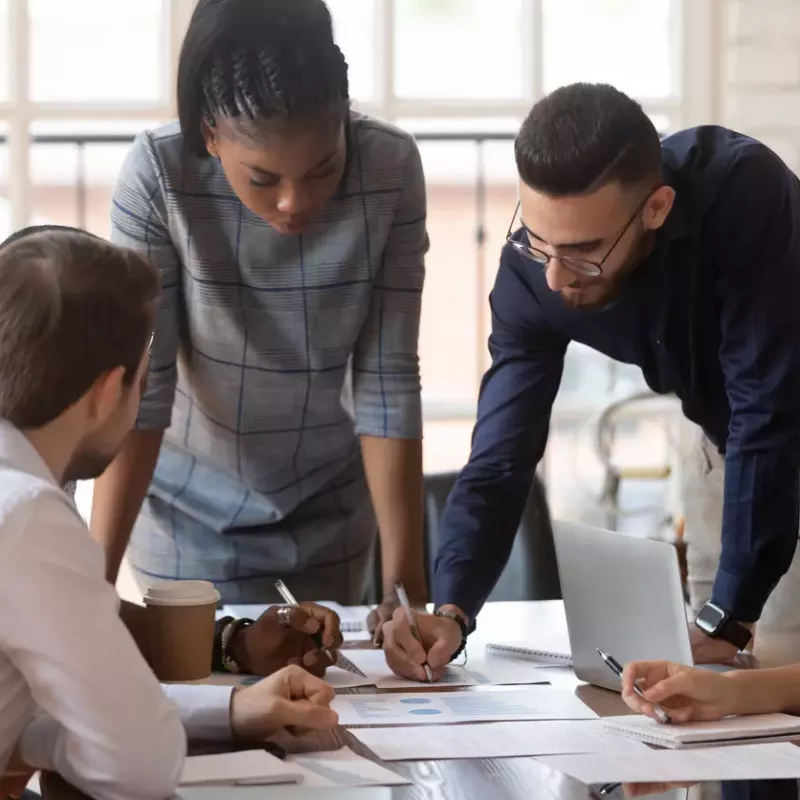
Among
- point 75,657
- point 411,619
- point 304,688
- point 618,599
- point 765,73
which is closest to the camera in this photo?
point 75,657

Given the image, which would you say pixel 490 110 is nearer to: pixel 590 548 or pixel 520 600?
pixel 520 600

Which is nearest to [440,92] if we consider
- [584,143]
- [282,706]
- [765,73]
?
[765,73]

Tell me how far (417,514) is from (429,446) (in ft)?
4.64

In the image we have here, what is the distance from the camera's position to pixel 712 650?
1.64 m

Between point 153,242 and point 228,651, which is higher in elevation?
point 153,242

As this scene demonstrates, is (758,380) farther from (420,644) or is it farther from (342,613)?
(342,613)

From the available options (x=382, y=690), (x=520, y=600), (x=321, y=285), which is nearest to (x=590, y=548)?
(x=382, y=690)

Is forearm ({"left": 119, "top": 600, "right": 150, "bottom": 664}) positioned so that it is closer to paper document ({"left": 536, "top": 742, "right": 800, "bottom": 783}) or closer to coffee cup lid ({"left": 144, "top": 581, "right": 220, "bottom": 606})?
coffee cup lid ({"left": 144, "top": 581, "right": 220, "bottom": 606})

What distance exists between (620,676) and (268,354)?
2.43ft

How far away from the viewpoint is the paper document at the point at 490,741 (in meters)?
1.21

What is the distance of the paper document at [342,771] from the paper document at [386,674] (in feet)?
0.98

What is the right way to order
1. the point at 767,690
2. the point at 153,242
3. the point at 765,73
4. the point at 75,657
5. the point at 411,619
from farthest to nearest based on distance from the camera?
the point at 765,73 < the point at 153,242 < the point at 411,619 < the point at 767,690 < the point at 75,657

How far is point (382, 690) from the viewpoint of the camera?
1.48 m

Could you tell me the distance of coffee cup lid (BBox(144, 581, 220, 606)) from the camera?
148cm
